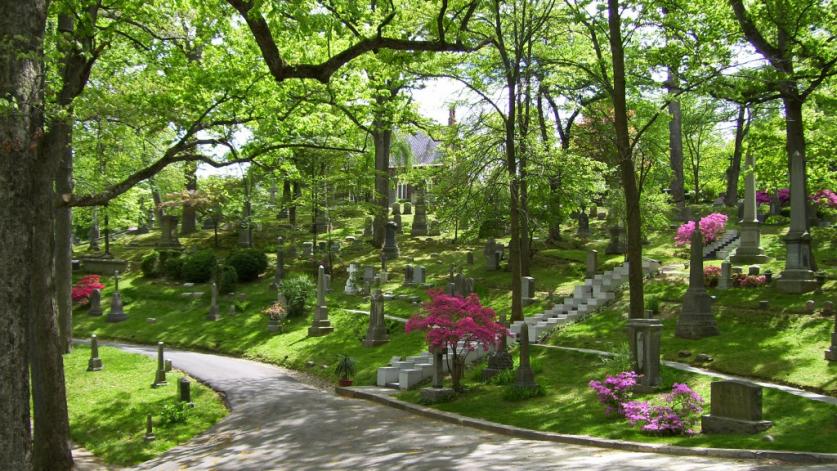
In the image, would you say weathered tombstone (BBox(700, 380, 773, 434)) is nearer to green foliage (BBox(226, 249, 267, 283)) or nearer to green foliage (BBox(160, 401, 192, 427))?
green foliage (BBox(160, 401, 192, 427))

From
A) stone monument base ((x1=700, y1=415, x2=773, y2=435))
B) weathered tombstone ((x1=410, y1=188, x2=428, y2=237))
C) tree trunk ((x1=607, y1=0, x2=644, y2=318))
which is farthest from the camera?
weathered tombstone ((x1=410, y1=188, x2=428, y2=237))

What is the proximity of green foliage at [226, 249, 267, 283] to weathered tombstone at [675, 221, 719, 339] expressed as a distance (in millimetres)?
23197

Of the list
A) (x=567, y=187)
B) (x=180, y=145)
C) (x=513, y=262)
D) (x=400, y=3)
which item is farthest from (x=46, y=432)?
(x=567, y=187)

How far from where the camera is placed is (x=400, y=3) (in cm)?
1719

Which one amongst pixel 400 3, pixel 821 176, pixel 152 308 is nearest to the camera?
pixel 400 3

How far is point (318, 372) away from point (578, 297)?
914 centimetres

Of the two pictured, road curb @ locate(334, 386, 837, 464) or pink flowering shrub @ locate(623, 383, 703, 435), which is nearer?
road curb @ locate(334, 386, 837, 464)

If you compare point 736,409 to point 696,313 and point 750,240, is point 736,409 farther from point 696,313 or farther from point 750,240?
point 750,240

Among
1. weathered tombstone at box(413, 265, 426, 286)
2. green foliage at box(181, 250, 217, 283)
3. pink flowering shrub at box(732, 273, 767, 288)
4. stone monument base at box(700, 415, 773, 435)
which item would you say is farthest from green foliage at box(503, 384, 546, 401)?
green foliage at box(181, 250, 217, 283)

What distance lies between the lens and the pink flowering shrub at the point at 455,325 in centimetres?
1834

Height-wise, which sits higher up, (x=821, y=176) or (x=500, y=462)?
(x=821, y=176)

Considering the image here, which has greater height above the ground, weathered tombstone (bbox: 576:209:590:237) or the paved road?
weathered tombstone (bbox: 576:209:590:237)

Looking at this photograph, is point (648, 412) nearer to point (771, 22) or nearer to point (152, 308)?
point (771, 22)

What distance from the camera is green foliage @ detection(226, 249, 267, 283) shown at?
37.7m
